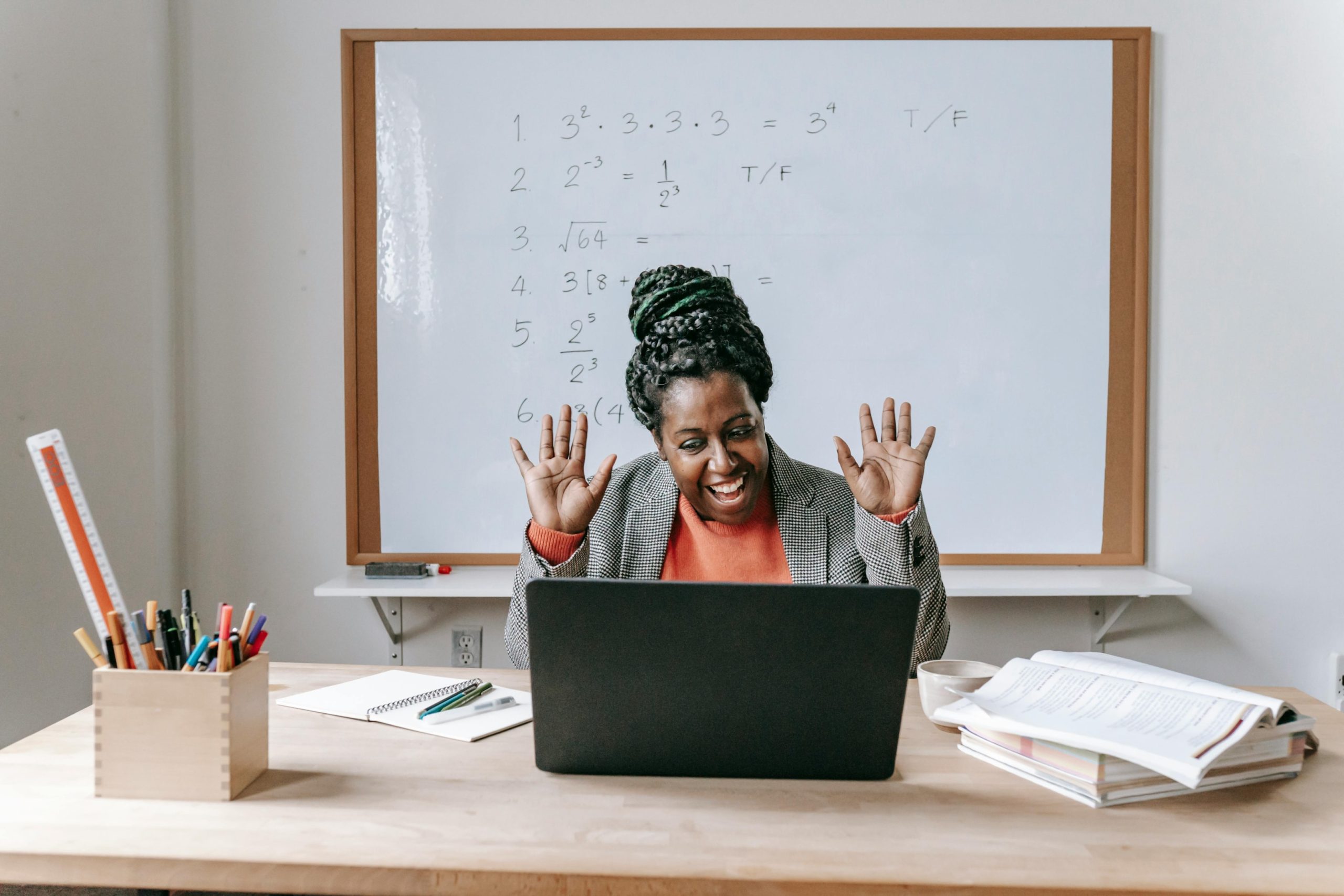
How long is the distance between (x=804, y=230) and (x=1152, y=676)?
160 cm

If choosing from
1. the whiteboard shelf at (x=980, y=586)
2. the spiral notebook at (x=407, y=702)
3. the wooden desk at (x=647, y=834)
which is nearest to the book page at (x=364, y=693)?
the spiral notebook at (x=407, y=702)

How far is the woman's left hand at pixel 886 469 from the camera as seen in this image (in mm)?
1477

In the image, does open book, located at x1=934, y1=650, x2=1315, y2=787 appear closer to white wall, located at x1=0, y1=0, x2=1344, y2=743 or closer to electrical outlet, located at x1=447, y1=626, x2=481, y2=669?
white wall, located at x1=0, y1=0, x2=1344, y2=743

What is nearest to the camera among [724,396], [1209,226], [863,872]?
[863,872]

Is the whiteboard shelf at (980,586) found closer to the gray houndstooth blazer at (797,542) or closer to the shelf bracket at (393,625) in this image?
the shelf bracket at (393,625)

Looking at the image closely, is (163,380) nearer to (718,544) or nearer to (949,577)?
(718,544)

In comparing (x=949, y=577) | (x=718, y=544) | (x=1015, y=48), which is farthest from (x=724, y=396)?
(x=1015, y=48)

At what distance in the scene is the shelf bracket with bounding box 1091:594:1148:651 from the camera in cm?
234

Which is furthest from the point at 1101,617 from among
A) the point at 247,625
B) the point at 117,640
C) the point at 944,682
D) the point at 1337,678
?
the point at 117,640

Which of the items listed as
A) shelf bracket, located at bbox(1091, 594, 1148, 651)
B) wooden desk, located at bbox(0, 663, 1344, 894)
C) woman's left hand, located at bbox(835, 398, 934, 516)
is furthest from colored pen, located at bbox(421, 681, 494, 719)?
shelf bracket, located at bbox(1091, 594, 1148, 651)

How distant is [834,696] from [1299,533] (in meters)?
2.13

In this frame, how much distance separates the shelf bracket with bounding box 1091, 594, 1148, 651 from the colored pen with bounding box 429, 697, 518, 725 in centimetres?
177

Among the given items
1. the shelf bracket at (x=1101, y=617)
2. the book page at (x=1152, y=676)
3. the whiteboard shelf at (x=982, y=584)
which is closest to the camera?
the book page at (x=1152, y=676)

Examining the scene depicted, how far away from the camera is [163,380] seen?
7.67ft
